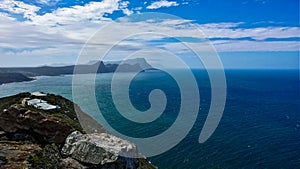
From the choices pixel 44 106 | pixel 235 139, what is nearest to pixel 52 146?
pixel 44 106

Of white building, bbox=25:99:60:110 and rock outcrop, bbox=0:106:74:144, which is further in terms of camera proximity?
white building, bbox=25:99:60:110

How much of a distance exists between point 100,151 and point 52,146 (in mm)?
3164

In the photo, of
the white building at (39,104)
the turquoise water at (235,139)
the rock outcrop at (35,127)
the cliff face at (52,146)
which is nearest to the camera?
the cliff face at (52,146)

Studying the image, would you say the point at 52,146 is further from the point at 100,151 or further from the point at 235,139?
the point at 235,139

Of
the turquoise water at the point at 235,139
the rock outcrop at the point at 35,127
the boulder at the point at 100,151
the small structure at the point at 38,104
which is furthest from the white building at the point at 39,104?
the boulder at the point at 100,151

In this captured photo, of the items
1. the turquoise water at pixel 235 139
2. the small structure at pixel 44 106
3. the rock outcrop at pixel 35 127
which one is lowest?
the turquoise water at pixel 235 139

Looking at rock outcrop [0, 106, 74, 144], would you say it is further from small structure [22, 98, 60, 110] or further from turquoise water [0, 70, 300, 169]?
turquoise water [0, 70, 300, 169]

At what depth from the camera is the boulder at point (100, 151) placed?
59.8 ft

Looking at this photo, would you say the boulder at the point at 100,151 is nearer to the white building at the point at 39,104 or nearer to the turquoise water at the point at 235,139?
the white building at the point at 39,104

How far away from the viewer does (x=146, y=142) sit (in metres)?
57.9

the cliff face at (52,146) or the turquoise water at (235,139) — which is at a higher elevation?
the cliff face at (52,146)

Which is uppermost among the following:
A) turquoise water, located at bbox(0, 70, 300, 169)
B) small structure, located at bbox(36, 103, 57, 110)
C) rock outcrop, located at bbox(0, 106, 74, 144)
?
rock outcrop, located at bbox(0, 106, 74, 144)

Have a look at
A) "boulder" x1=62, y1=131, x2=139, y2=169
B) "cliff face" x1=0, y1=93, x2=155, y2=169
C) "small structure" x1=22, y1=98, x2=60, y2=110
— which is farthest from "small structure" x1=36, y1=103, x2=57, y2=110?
"boulder" x1=62, y1=131, x2=139, y2=169

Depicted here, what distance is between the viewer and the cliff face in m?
16.9
